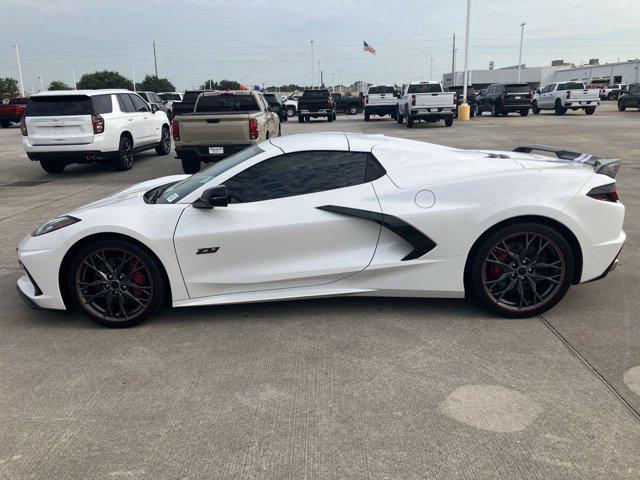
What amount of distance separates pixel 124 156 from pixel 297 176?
393 inches

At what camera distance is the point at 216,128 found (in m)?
10.5

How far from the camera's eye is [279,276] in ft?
12.9

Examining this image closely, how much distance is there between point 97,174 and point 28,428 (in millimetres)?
10896

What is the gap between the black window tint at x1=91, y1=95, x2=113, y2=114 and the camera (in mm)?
11703

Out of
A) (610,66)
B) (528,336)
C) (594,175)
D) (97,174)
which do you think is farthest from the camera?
(610,66)

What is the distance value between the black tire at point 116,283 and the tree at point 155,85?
3501 inches

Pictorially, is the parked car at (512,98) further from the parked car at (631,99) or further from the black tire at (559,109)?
the parked car at (631,99)

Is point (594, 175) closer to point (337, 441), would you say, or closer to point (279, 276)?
point (279, 276)

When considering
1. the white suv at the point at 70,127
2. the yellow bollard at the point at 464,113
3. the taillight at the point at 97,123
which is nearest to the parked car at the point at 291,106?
the yellow bollard at the point at 464,113

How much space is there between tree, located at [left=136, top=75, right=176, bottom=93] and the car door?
3510 inches

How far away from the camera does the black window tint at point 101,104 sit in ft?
38.4

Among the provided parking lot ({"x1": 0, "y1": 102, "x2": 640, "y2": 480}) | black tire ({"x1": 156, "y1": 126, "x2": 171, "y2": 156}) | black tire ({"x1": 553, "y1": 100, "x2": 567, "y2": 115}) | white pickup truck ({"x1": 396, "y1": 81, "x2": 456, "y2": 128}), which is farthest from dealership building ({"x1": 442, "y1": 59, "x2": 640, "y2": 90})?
parking lot ({"x1": 0, "y1": 102, "x2": 640, "y2": 480})

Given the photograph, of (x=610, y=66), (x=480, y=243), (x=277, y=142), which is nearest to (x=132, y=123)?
(x=277, y=142)

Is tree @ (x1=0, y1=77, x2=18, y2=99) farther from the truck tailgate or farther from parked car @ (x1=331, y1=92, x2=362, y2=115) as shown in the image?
the truck tailgate
